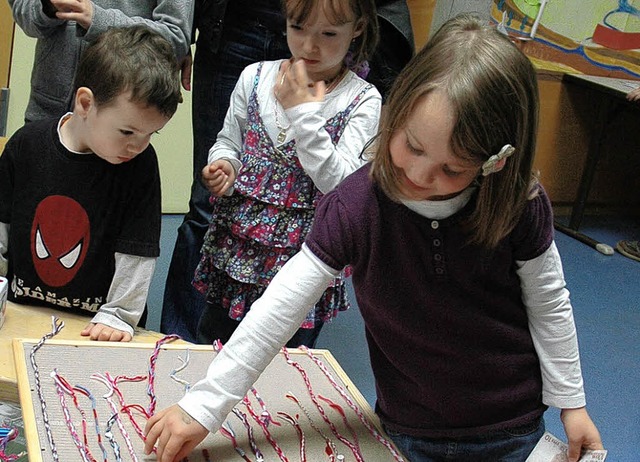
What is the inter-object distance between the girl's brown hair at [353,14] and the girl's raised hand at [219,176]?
Result: 31cm

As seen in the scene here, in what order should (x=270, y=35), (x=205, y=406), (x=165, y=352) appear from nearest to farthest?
1. (x=205, y=406)
2. (x=165, y=352)
3. (x=270, y=35)

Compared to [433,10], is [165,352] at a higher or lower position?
lower

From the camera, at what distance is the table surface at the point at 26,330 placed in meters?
1.21

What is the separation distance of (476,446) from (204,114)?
109 cm

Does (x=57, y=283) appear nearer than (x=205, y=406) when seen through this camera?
No

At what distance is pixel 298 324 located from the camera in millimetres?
1075

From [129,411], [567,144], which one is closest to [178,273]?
[129,411]

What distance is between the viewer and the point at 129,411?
1081mm

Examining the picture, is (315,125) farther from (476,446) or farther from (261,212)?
(476,446)

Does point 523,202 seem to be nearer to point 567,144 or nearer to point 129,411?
point 129,411

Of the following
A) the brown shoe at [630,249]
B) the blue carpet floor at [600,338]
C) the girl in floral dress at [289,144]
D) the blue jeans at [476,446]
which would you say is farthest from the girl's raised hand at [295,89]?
the brown shoe at [630,249]

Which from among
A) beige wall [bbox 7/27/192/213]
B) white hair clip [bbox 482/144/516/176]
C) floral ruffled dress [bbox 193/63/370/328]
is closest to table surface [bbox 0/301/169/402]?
floral ruffled dress [bbox 193/63/370/328]

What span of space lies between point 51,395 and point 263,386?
0.31 metres

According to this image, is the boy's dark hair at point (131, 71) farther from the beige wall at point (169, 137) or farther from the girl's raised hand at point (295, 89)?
the beige wall at point (169, 137)
